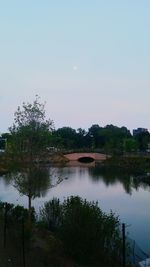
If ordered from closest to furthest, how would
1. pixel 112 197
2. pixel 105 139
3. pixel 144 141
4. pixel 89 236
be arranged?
pixel 89 236
pixel 112 197
pixel 144 141
pixel 105 139

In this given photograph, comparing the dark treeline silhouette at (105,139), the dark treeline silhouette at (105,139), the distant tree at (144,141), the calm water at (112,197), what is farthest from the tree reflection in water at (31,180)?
the distant tree at (144,141)

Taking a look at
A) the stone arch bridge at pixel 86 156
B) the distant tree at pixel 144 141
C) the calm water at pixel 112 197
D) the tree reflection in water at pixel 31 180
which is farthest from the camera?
the distant tree at pixel 144 141

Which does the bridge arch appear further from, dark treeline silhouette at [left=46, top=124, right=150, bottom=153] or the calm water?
the calm water

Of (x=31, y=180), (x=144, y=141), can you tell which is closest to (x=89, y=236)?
(x=31, y=180)

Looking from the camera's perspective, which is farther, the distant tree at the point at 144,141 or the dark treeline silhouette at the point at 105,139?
the distant tree at the point at 144,141

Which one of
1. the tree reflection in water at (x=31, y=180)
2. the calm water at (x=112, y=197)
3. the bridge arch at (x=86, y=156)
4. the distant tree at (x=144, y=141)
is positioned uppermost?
the distant tree at (x=144, y=141)

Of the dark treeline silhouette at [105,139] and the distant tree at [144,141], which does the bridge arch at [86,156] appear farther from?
the distant tree at [144,141]

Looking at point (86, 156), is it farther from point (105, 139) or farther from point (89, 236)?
point (89, 236)

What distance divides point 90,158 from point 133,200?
87.2 meters

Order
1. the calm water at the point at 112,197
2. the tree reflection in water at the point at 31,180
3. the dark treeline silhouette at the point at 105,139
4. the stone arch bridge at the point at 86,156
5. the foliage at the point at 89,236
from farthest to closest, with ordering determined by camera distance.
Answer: the dark treeline silhouette at the point at 105,139, the stone arch bridge at the point at 86,156, the calm water at the point at 112,197, the tree reflection in water at the point at 31,180, the foliage at the point at 89,236

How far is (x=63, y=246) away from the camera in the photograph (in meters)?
13.6

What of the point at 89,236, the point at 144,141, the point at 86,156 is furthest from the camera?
the point at 144,141

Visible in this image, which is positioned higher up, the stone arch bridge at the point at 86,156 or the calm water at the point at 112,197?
the stone arch bridge at the point at 86,156

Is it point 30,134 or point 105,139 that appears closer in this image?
point 30,134
